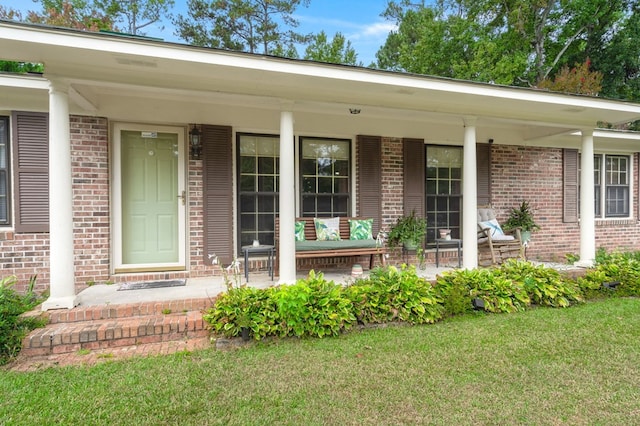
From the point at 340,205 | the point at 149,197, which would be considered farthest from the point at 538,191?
the point at 149,197

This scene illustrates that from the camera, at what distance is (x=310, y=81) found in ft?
12.6

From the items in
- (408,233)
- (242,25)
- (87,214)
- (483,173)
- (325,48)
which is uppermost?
(242,25)

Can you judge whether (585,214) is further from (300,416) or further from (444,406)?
(300,416)

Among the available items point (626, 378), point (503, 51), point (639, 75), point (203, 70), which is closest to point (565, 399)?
point (626, 378)

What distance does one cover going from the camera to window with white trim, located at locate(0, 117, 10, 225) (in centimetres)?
420

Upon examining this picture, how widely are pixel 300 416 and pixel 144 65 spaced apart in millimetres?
3396

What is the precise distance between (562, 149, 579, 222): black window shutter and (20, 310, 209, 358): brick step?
6879 millimetres

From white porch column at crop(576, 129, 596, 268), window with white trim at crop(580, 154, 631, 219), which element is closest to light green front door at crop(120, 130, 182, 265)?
white porch column at crop(576, 129, 596, 268)

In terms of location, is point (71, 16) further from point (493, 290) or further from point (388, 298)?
point (493, 290)

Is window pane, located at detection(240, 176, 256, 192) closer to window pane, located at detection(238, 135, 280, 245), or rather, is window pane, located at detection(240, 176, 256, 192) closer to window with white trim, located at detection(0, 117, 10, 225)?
window pane, located at detection(238, 135, 280, 245)

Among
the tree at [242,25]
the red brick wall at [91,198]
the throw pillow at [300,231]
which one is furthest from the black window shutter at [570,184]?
the tree at [242,25]

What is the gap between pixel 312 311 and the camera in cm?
317

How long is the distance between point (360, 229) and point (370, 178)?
0.89 meters

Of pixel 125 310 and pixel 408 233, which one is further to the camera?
pixel 408 233
